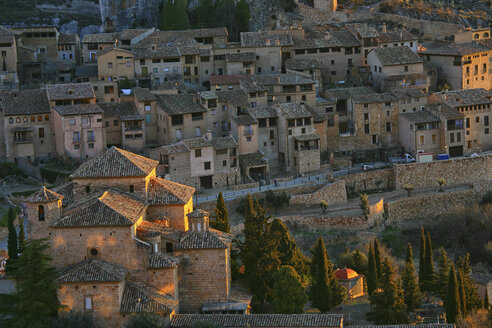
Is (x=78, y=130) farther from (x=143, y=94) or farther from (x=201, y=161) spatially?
(x=201, y=161)

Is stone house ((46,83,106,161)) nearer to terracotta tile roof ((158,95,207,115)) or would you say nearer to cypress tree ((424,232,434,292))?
terracotta tile roof ((158,95,207,115))

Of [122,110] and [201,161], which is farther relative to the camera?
[122,110]

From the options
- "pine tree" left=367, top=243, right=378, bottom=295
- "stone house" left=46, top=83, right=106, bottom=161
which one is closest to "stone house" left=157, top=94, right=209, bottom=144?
"stone house" left=46, top=83, right=106, bottom=161

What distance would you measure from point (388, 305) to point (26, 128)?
28.1 metres

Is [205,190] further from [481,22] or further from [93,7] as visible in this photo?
[93,7]

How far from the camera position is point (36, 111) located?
6481 cm

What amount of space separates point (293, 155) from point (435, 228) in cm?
931

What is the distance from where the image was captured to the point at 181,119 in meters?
65.2

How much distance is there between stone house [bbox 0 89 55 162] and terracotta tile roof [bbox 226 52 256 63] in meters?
13.3

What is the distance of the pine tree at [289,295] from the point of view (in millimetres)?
44750

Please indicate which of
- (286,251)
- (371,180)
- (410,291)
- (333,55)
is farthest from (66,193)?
(333,55)

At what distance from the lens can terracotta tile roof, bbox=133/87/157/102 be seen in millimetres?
66312

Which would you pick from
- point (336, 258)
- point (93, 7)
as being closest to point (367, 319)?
point (336, 258)

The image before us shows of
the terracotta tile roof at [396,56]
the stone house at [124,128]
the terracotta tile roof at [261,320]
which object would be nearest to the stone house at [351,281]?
the terracotta tile roof at [261,320]
